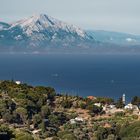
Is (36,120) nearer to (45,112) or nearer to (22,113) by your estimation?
(22,113)

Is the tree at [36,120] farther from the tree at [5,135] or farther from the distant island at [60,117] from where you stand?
the tree at [5,135]

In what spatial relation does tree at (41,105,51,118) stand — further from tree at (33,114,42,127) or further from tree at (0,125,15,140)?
tree at (0,125,15,140)

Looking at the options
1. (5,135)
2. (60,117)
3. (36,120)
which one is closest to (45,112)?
(60,117)

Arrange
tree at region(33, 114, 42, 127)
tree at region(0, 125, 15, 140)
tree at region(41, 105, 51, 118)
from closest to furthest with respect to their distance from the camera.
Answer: tree at region(0, 125, 15, 140)
tree at region(33, 114, 42, 127)
tree at region(41, 105, 51, 118)

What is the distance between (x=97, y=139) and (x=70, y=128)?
6.78 m

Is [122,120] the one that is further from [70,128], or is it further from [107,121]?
[70,128]

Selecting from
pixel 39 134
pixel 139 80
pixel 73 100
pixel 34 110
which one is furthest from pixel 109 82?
pixel 39 134

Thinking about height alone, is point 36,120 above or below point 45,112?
below

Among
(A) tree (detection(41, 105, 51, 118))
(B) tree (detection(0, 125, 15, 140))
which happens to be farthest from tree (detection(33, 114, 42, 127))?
(B) tree (detection(0, 125, 15, 140))

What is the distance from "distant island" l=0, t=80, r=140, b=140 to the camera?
174ft

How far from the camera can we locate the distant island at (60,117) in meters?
52.9

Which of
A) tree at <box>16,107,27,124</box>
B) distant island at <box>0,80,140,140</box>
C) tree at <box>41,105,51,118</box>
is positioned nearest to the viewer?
distant island at <box>0,80,140,140</box>

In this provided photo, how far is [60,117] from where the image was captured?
64375 mm

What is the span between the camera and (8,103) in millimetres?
64625
